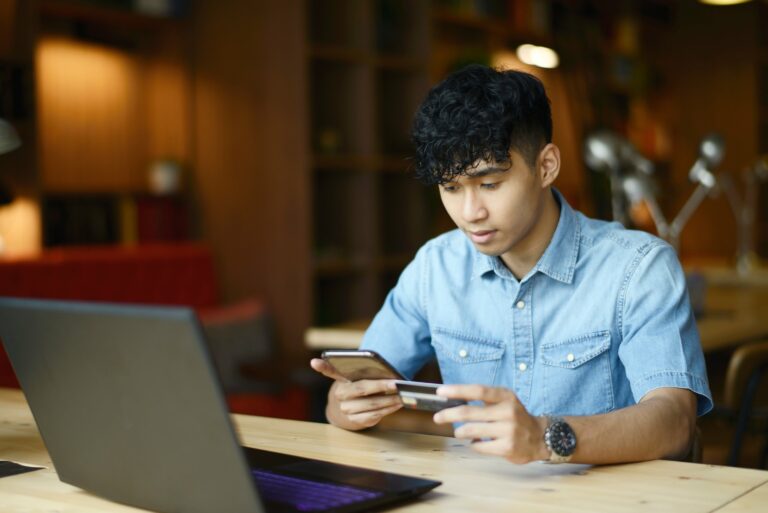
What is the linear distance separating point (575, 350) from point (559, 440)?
49 cm

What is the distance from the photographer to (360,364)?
1660mm

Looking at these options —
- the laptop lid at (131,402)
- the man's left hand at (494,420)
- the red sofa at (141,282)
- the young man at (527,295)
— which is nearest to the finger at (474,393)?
the man's left hand at (494,420)

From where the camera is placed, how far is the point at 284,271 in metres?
4.94

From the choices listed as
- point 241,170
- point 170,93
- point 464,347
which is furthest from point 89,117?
point 464,347

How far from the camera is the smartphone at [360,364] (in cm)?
162

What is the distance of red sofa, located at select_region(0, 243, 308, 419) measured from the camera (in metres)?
4.09

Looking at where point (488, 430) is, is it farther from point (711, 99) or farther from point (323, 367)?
point (711, 99)

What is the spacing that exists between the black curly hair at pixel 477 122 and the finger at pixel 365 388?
359mm

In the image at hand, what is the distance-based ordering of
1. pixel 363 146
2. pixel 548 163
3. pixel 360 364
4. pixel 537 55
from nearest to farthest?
1. pixel 360 364
2. pixel 548 163
3. pixel 363 146
4. pixel 537 55

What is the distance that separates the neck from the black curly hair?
5.3 inches

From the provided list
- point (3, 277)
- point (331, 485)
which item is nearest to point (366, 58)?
point (3, 277)

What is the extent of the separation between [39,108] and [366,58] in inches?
62.5

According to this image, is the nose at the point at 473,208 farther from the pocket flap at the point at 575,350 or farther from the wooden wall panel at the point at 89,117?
the wooden wall panel at the point at 89,117

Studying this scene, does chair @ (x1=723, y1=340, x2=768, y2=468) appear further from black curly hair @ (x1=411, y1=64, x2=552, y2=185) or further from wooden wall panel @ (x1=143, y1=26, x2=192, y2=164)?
wooden wall panel @ (x1=143, y1=26, x2=192, y2=164)
